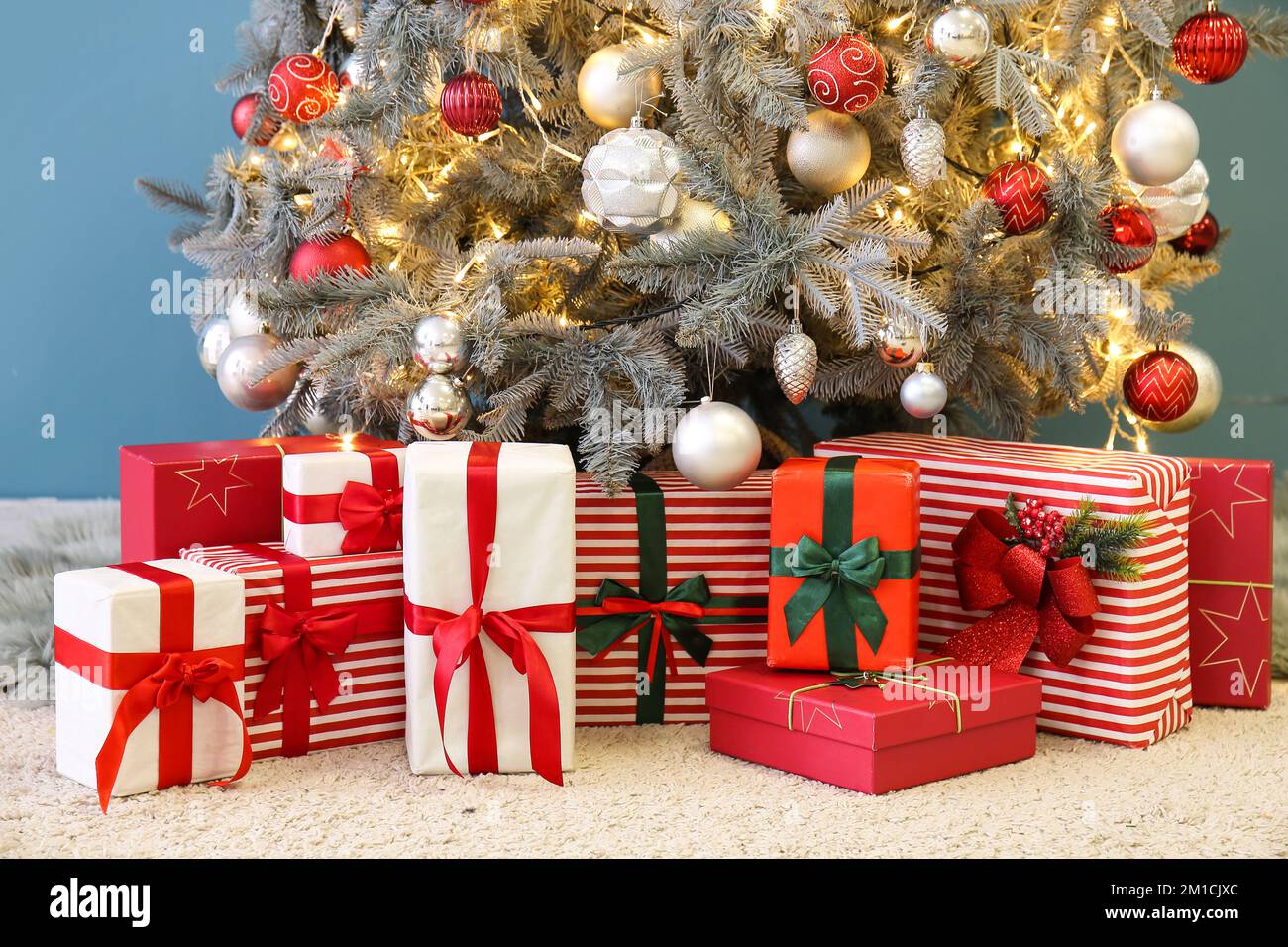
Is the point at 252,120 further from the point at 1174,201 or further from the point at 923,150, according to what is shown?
the point at 1174,201

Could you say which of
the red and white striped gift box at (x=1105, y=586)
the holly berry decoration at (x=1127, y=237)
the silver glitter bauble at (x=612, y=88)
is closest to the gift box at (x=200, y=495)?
the silver glitter bauble at (x=612, y=88)

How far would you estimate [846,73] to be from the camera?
62.5 inches

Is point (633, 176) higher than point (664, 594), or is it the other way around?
point (633, 176)

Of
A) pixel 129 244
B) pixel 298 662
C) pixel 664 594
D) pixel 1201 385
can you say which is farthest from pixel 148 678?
pixel 129 244

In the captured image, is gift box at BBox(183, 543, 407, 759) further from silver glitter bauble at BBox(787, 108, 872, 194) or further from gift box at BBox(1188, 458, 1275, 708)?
gift box at BBox(1188, 458, 1275, 708)

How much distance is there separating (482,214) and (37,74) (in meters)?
1.39

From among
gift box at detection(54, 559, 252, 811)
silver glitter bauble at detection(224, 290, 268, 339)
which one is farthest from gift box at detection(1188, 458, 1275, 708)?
silver glitter bauble at detection(224, 290, 268, 339)

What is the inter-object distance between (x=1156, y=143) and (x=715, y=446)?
0.80m

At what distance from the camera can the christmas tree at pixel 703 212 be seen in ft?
5.29

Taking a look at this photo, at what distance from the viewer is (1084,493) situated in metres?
1.62

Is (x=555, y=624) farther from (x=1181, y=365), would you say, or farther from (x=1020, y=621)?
(x=1181, y=365)

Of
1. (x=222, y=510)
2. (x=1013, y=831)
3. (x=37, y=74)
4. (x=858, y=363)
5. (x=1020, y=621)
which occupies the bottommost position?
(x=1013, y=831)

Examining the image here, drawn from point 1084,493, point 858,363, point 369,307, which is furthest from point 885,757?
point 369,307

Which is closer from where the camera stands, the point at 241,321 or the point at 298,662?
the point at 298,662
